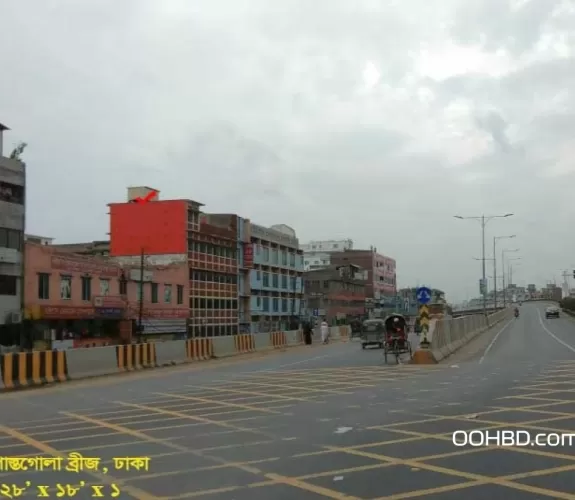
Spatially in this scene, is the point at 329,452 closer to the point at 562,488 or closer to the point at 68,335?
the point at 562,488

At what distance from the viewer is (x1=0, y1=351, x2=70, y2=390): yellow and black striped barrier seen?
1859 centimetres

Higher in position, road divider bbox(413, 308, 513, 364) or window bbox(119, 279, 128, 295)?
window bbox(119, 279, 128, 295)

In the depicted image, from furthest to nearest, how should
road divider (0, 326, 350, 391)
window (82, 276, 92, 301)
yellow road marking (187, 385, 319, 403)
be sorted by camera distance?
1. window (82, 276, 92, 301)
2. road divider (0, 326, 350, 391)
3. yellow road marking (187, 385, 319, 403)

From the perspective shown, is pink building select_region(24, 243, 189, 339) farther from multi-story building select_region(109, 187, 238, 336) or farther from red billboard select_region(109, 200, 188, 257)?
red billboard select_region(109, 200, 188, 257)

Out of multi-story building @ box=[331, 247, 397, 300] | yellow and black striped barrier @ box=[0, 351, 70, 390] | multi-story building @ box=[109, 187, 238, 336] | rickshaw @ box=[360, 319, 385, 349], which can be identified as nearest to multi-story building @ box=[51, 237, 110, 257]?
multi-story building @ box=[109, 187, 238, 336]

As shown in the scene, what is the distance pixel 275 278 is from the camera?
232ft

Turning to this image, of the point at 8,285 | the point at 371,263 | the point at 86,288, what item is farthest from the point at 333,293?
the point at 8,285

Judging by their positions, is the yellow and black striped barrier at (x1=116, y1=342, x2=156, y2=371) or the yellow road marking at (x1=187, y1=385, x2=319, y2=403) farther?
the yellow and black striped barrier at (x1=116, y1=342, x2=156, y2=371)

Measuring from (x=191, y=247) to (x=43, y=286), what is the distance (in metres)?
17.6

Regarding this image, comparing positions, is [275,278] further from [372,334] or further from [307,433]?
[307,433]

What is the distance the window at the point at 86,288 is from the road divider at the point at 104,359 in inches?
535

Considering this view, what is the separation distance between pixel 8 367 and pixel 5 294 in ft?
61.1

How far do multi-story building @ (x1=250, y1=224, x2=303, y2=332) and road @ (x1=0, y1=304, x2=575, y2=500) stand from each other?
153ft

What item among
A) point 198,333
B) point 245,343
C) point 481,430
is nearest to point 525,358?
point 245,343
